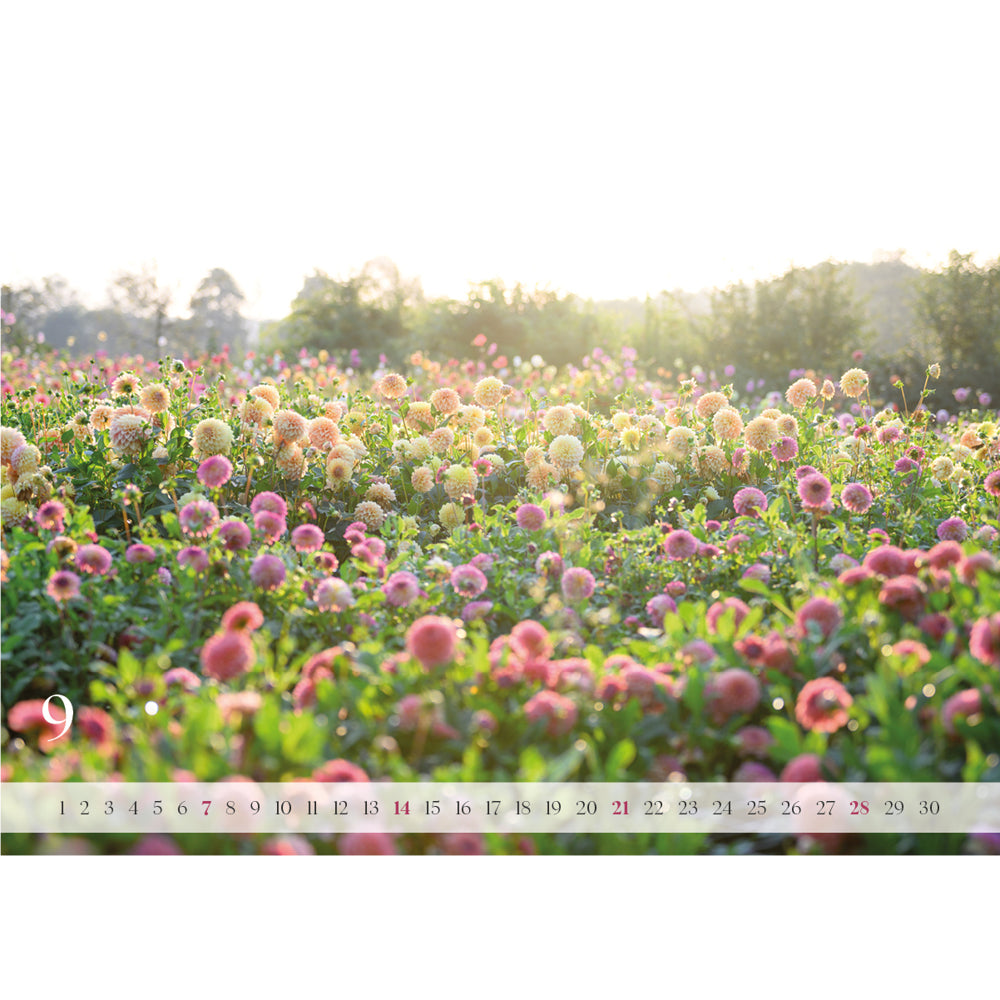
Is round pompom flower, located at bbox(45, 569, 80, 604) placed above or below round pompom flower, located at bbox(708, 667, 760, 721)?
above

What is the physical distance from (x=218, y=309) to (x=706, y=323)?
1275cm

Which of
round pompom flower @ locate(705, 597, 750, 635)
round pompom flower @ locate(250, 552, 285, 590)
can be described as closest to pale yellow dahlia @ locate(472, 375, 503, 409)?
round pompom flower @ locate(250, 552, 285, 590)

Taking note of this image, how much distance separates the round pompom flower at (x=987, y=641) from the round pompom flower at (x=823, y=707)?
253mm

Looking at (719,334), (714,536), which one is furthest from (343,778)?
(719,334)

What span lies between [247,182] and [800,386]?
2.60 metres

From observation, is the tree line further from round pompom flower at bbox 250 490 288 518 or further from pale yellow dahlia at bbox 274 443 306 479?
round pompom flower at bbox 250 490 288 518

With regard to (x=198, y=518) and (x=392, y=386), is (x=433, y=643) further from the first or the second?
(x=392, y=386)

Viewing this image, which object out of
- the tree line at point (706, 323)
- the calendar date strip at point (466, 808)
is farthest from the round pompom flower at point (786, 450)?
the tree line at point (706, 323)

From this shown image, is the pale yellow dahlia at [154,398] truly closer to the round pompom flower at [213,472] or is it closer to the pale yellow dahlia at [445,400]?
the round pompom flower at [213,472]

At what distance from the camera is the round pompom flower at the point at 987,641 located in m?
1.50

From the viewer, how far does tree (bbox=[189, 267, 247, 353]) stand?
60.3 ft

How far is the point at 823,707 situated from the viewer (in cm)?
151

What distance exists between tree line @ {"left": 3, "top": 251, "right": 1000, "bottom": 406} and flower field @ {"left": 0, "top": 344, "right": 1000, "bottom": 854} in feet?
21.5

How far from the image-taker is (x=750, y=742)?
1.56 meters
